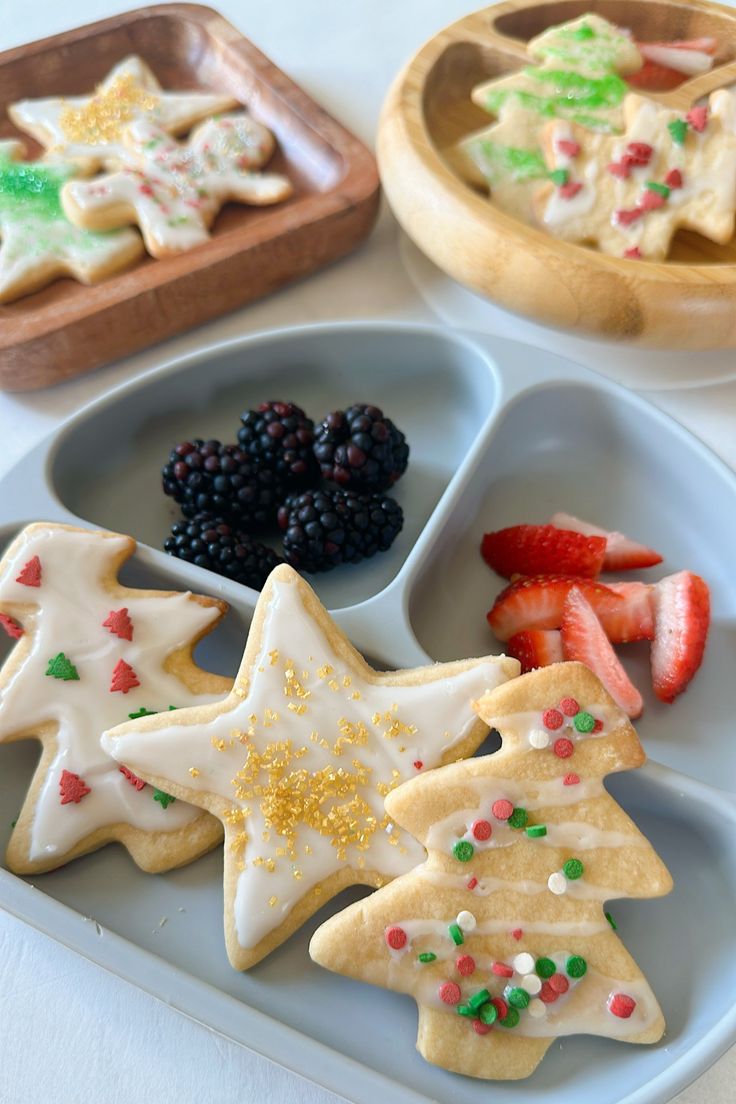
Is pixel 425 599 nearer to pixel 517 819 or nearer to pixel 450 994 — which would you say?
pixel 517 819

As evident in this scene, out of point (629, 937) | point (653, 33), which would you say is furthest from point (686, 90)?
point (629, 937)

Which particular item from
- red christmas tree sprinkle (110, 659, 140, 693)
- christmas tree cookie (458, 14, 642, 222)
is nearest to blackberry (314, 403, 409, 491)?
red christmas tree sprinkle (110, 659, 140, 693)

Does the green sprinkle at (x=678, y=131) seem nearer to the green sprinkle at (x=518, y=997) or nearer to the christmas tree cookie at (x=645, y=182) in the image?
the christmas tree cookie at (x=645, y=182)

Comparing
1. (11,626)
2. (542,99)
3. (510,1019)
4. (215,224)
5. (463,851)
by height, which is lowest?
(510,1019)

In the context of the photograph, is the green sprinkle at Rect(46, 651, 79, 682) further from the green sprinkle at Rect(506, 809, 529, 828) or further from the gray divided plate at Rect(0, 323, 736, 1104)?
the green sprinkle at Rect(506, 809, 529, 828)

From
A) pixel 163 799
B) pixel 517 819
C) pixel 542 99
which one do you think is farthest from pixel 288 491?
pixel 542 99

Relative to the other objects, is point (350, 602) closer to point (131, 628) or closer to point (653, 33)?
point (131, 628)
